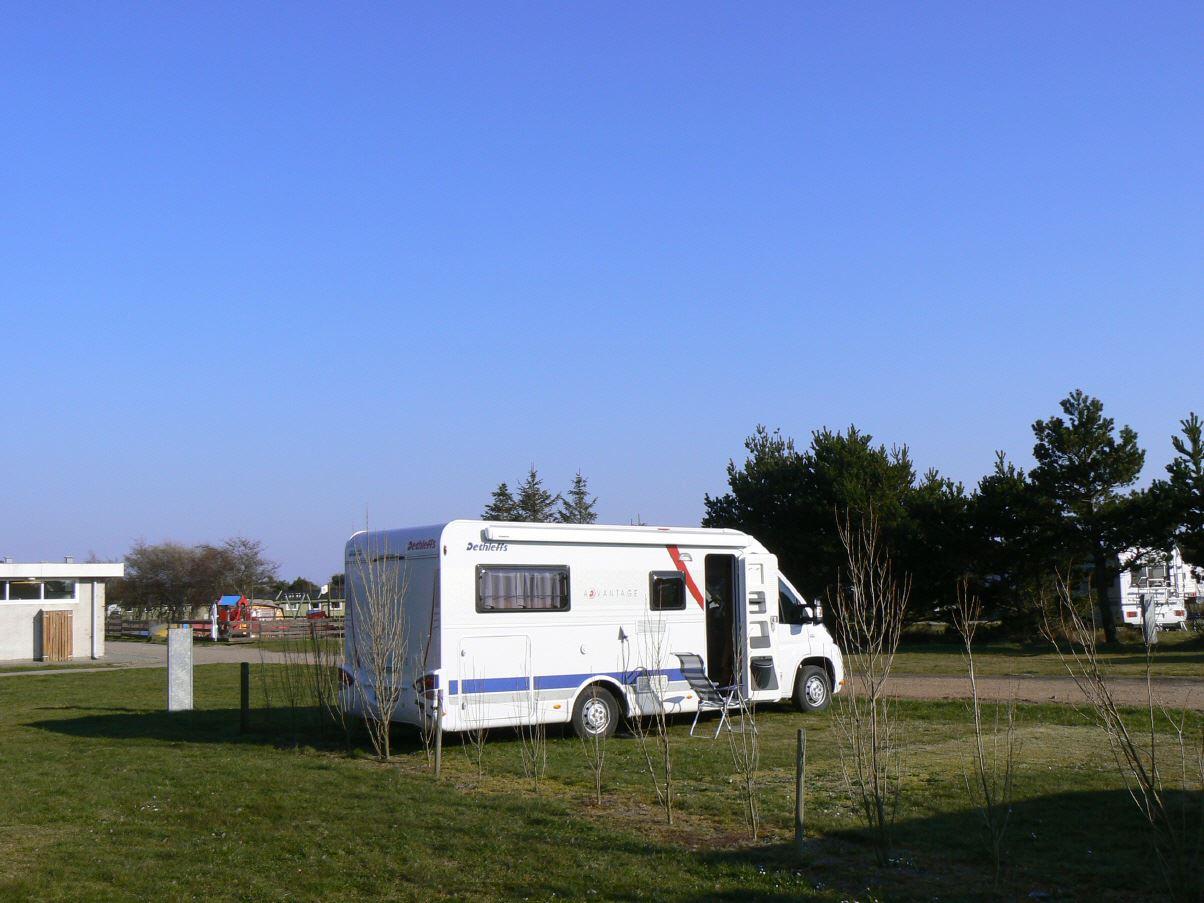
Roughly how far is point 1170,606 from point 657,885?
37.7 metres

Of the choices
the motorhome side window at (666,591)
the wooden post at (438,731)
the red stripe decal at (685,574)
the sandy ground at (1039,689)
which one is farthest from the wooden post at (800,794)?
the red stripe decal at (685,574)

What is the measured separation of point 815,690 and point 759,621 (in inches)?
65.0

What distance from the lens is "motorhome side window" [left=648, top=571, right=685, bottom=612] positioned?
14.5 metres

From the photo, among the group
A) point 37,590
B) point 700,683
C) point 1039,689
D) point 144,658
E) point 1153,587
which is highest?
point 37,590

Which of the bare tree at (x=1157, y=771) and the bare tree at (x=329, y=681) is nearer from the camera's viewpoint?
the bare tree at (x=1157, y=771)

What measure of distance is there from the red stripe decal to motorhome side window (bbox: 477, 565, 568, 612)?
168cm

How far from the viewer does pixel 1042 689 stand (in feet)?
62.7

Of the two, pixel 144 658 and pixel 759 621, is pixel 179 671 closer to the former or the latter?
pixel 759 621

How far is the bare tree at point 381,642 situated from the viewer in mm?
11961

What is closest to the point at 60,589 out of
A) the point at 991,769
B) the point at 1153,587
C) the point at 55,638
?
the point at 55,638

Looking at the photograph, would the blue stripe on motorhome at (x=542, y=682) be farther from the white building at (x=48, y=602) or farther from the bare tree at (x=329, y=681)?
the white building at (x=48, y=602)

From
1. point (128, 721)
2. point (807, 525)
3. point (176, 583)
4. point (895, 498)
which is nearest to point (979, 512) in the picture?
point (895, 498)

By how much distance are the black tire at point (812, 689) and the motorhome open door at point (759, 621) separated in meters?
0.60

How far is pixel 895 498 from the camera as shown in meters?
37.6
